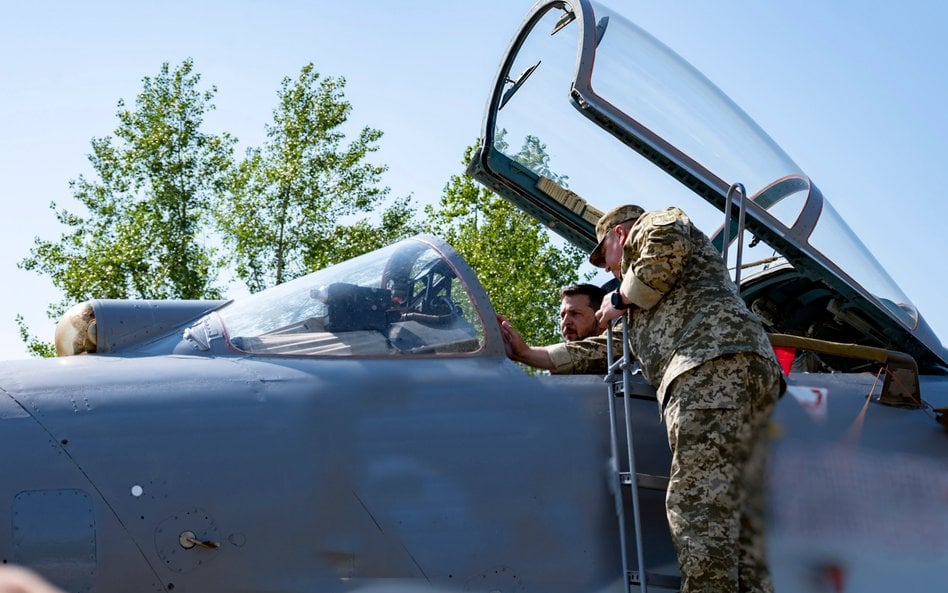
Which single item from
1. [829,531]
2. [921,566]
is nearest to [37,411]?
[829,531]

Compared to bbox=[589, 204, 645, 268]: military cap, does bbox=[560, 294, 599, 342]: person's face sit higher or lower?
lower

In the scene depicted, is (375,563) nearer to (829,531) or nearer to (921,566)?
(829,531)

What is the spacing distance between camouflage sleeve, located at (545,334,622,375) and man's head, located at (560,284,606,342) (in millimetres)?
586

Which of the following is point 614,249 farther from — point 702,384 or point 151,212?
point 151,212

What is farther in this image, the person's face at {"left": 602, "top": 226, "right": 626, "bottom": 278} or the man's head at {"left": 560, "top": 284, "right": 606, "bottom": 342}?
the man's head at {"left": 560, "top": 284, "right": 606, "bottom": 342}

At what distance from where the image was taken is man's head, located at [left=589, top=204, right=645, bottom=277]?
5156mm

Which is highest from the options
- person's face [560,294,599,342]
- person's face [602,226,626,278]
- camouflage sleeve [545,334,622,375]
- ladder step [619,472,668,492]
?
person's face [602,226,626,278]

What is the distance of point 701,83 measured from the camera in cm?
657

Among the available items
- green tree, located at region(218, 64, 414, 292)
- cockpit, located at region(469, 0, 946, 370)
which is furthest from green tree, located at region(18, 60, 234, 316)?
cockpit, located at region(469, 0, 946, 370)

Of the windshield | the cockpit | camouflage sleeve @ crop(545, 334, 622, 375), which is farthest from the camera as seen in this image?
the cockpit

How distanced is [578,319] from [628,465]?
4.48 ft

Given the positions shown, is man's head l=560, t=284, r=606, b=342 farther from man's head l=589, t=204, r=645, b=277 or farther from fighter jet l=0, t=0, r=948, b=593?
fighter jet l=0, t=0, r=948, b=593

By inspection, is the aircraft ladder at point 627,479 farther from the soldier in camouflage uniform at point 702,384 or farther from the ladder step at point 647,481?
the soldier in camouflage uniform at point 702,384

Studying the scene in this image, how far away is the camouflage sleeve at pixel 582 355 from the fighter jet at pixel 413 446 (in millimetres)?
184
